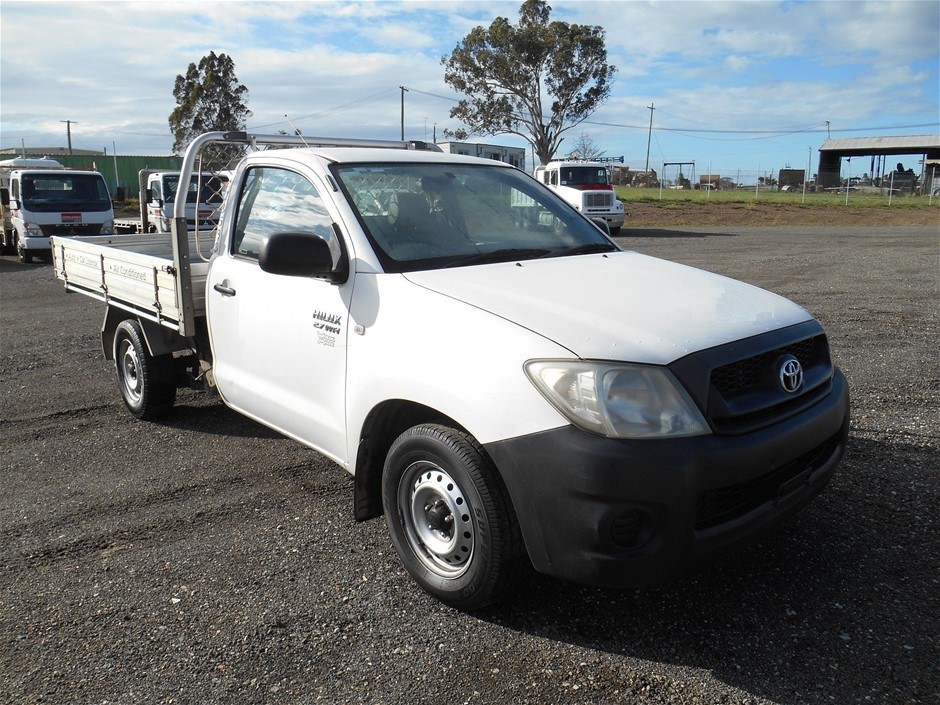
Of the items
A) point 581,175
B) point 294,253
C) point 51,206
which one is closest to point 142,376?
point 294,253

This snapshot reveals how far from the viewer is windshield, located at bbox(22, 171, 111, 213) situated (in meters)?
18.5

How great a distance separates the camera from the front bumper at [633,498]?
2.63m

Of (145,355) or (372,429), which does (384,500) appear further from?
(145,355)

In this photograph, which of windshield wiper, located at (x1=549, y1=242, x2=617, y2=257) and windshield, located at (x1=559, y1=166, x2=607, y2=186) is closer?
windshield wiper, located at (x1=549, y1=242, x2=617, y2=257)

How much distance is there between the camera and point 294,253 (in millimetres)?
3391

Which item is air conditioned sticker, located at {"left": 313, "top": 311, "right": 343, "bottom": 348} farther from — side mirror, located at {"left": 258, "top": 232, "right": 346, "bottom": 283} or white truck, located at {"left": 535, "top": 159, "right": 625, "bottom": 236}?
white truck, located at {"left": 535, "top": 159, "right": 625, "bottom": 236}

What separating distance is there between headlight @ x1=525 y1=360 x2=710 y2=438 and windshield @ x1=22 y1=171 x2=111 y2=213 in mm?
19107

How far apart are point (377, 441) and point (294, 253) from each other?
2.96 feet

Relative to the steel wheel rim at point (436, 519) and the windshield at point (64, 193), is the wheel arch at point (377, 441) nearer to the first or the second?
the steel wheel rim at point (436, 519)

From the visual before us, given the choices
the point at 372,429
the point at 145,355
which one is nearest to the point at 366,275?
the point at 372,429

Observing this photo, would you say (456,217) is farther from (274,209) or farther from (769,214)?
(769,214)

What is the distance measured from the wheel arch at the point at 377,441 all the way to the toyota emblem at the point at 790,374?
1384 millimetres

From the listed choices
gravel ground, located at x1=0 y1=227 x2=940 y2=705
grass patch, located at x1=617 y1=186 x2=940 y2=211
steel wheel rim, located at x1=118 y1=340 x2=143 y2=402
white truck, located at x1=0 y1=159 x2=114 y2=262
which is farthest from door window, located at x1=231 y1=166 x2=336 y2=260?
grass patch, located at x1=617 y1=186 x2=940 y2=211

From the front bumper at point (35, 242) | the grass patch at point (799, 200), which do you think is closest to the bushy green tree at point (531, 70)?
the grass patch at point (799, 200)
